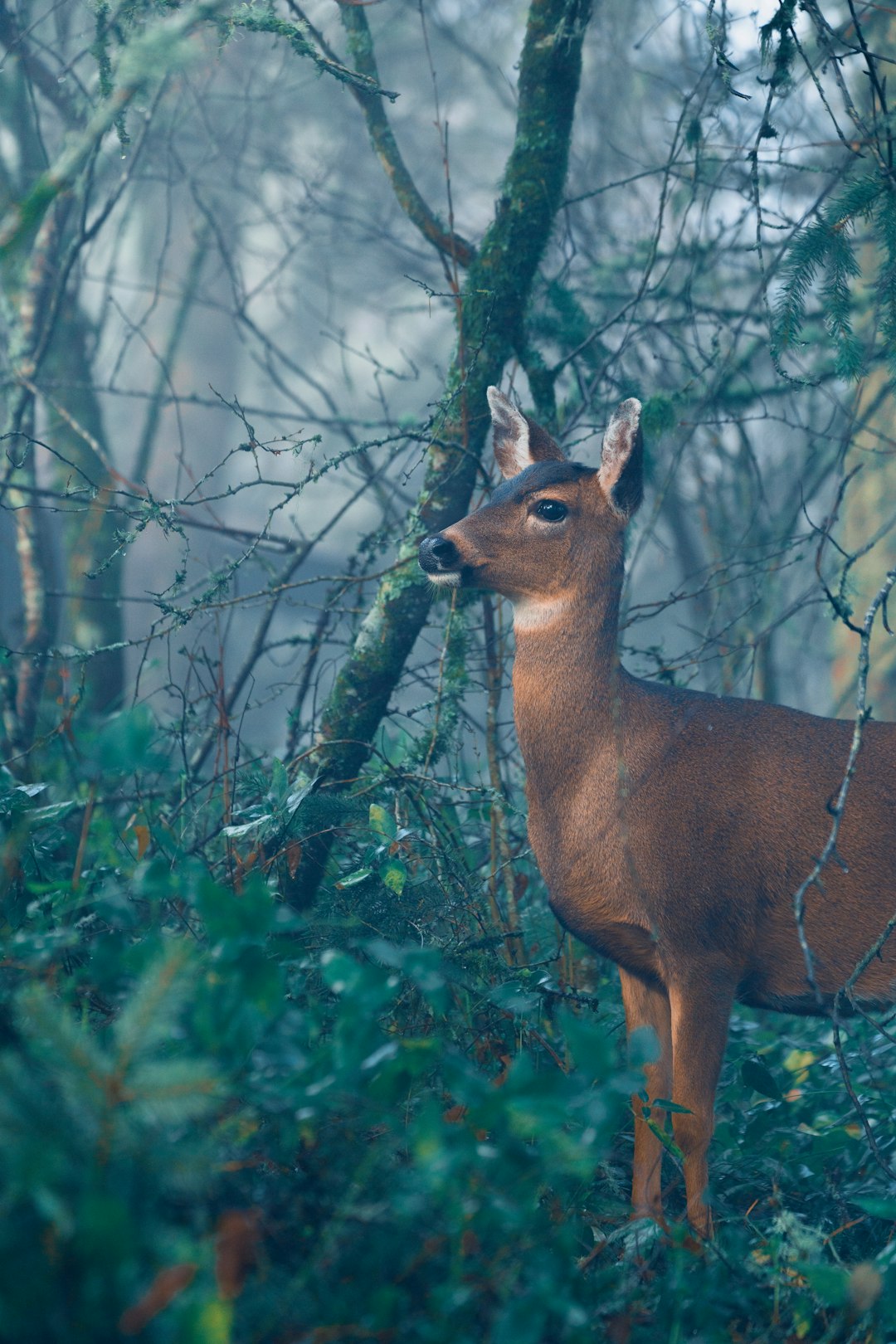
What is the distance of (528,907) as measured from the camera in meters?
4.95

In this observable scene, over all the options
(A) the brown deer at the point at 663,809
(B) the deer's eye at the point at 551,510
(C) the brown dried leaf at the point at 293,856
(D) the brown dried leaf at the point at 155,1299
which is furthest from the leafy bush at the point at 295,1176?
(B) the deer's eye at the point at 551,510

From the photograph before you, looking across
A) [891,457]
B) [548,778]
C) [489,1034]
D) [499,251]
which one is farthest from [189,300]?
[489,1034]

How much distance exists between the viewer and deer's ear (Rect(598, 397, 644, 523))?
12.4 feet

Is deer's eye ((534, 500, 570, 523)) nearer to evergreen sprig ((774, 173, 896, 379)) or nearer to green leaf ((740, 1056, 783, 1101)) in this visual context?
evergreen sprig ((774, 173, 896, 379))

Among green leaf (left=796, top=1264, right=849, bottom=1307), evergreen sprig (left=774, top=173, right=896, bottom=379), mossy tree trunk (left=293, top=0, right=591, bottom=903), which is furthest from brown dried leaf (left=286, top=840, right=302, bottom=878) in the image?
evergreen sprig (left=774, top=173, right=896, bottom=379)

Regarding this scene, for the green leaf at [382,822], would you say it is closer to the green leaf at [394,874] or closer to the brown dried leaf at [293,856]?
the green leaf at [394,874]

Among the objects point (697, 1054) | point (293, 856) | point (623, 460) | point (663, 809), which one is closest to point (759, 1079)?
point (697, 1054)

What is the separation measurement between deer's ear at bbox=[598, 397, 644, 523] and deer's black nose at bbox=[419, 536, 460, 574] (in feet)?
2.07

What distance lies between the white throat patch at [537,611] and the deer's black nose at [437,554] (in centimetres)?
36

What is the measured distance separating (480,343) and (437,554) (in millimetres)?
1146

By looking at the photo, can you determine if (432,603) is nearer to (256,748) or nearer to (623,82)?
(256,748)

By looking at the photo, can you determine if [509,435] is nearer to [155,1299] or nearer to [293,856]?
[293,856]

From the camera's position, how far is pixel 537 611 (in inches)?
154

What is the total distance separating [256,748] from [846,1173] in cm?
361
